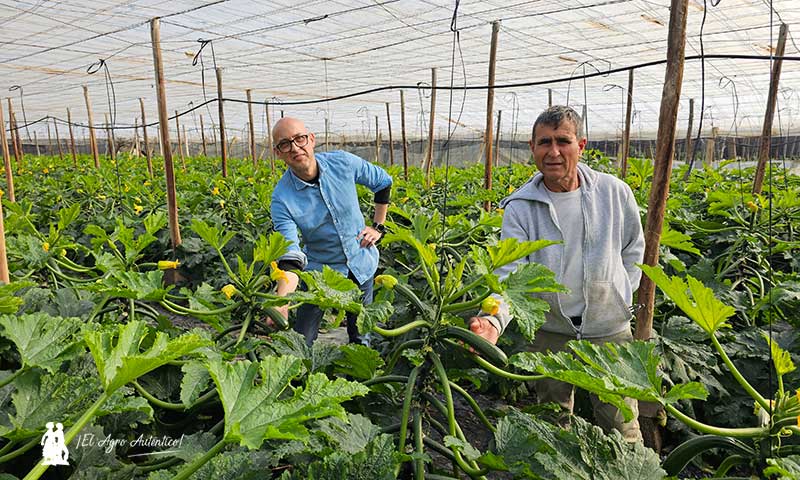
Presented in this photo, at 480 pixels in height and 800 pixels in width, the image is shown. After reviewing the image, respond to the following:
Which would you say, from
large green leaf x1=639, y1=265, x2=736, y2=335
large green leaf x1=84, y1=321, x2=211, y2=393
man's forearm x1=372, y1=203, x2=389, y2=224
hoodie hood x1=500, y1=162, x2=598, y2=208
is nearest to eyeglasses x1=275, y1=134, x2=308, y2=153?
man's forearm x1=372, y1=203, x2=389, y2=224

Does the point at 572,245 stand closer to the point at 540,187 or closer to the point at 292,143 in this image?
the point at 540,187

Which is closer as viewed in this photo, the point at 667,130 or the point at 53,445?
the point at 53,445

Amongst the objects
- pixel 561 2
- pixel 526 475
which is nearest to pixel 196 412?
pixel 526 475

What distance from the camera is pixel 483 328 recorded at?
1.62 metres

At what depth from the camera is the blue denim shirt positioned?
2902 mm

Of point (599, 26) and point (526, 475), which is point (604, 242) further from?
point (599, 26)

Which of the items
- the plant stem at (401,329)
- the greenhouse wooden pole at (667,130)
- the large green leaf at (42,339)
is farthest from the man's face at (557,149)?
the large green leaf at (42,339)

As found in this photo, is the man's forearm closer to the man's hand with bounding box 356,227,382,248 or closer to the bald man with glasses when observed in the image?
the bald man with glasses

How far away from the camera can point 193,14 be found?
22.3ft

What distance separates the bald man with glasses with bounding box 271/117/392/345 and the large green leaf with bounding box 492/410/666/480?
5.67 feet

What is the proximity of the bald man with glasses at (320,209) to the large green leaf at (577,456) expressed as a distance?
1.73 metres

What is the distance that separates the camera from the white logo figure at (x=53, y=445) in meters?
0.81

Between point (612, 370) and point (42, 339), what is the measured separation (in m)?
1.27

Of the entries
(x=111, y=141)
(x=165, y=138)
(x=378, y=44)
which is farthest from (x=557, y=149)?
(x=111, y=141)
